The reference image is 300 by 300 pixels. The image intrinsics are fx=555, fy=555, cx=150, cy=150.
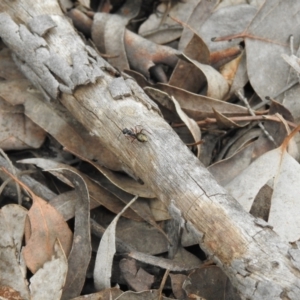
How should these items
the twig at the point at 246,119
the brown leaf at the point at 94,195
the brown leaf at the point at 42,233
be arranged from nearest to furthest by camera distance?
1. the brown leaf at the point at 42,233
2. the brown leaf at the point at 94,195
3. the twig at the point at 246,119

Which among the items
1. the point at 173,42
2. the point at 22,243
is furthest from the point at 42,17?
the point at 22,243

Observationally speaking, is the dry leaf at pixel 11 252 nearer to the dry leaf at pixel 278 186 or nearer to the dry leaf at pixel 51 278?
the dry leaf at pixel 51 278

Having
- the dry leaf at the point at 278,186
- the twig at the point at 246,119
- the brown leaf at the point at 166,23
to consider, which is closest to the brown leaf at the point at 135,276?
the dry leaf at the point at 278,186

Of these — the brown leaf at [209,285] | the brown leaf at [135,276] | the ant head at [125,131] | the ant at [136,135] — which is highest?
the ant at [136,135]

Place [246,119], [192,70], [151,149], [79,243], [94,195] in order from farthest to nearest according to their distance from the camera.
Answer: [192,70], [246,119], [94,195], [79,243], [151,149]

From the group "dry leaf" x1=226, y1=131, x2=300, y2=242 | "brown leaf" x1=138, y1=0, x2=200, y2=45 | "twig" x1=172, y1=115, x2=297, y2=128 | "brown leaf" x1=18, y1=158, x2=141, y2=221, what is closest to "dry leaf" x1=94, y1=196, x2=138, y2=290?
"brown leaf" x1=18, y1=158, x2=141, y2=221

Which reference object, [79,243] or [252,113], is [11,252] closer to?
[79,243]

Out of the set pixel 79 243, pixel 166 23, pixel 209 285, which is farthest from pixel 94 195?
pixel 166 23

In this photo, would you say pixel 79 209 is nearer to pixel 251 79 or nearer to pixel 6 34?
pixel 6 34
